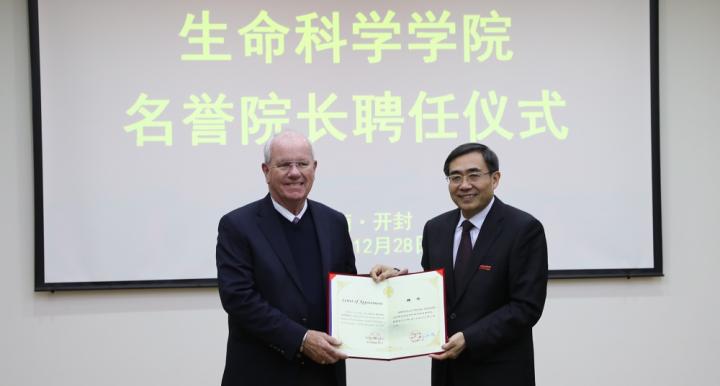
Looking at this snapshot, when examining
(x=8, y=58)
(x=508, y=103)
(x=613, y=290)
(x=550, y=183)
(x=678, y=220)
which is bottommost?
(x=613, y=290)

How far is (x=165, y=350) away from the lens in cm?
341

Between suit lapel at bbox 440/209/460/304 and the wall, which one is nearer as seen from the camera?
suit lapel at bbox 440/209/460/304

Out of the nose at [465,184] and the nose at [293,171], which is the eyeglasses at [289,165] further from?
the nose at [465,184]

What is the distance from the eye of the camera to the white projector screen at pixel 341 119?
10.8 feet

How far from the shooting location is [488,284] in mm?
1967

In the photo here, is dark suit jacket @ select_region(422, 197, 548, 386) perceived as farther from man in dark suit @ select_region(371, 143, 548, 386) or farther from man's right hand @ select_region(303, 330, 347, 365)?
man's right hand @ select_region(303, 330, 347, 365)

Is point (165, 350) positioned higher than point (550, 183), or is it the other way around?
point (550, 183)

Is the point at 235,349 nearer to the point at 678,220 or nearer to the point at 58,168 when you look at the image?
the point at 58,168

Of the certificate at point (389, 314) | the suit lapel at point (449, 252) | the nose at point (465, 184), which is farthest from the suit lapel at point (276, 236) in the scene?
the nose at point (465, 184)

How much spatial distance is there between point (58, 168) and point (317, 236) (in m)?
1.86

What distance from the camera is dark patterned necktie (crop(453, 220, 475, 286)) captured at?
2016 mm

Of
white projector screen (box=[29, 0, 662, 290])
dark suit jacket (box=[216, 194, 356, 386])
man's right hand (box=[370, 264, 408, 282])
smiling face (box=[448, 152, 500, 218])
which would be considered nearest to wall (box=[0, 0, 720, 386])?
white projector screen (box=[29, 0, 662, 290])

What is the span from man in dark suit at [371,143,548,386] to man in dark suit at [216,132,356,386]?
0.24m

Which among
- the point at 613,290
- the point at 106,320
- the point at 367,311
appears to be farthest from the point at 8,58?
the point at 613,290
